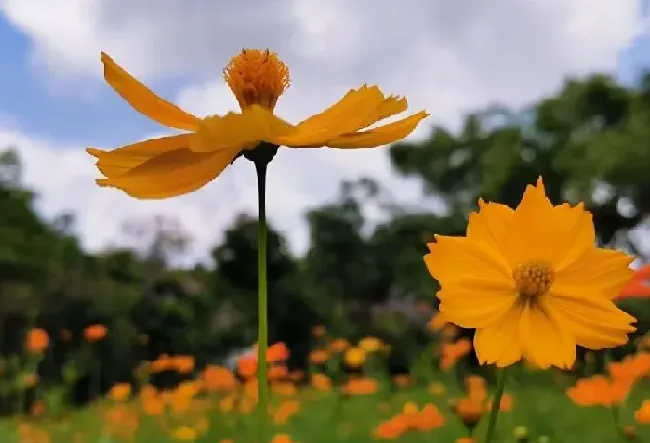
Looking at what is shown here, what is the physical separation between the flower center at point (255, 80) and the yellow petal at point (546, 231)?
0.12 meters

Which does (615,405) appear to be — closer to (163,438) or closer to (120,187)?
(120,187)

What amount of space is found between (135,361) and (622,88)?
745 cm

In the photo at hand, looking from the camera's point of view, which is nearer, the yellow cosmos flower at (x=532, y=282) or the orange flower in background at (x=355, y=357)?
the yellow cosmos flower at (x=532, y=282)

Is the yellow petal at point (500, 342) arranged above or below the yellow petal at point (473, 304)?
below

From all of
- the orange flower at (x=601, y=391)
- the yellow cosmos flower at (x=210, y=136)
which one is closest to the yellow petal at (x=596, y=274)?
the yellow cosmos flower at (x=210, y=136)

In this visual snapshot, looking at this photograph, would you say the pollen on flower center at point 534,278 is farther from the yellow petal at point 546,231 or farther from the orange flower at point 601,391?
the orange flower at point 601,391

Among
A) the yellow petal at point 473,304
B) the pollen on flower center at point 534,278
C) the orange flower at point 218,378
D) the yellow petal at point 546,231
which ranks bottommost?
the orange flower at point 218,378

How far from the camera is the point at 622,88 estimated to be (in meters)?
11.7

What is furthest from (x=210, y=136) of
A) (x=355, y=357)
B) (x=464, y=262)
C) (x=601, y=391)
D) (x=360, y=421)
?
(x=360, y=421)

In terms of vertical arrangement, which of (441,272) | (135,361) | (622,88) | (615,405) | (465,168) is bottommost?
(135,361)

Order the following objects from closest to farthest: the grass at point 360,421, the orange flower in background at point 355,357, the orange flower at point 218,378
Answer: the grass at point 360,421 → the orange flower at point 218,378 → the orange flower in background at point 355,357

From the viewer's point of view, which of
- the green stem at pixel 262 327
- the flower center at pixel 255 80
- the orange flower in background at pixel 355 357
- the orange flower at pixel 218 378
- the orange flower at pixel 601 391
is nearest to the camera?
the green stem at pixel 262 327

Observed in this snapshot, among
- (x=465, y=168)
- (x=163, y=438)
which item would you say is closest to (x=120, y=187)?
(x=163, y=438)

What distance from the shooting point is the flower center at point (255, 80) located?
42 cm
